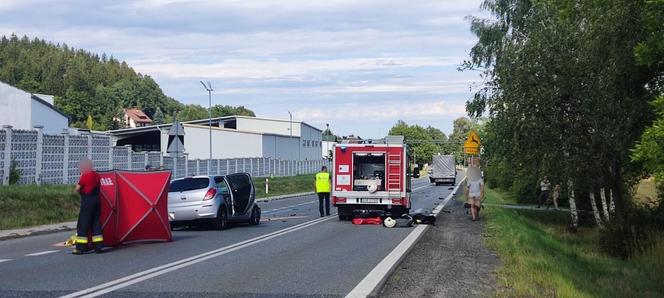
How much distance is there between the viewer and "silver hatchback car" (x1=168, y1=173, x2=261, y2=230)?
19672mm

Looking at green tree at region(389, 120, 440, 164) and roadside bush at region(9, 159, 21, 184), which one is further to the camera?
green tree at region(389, 120, 440, 164)

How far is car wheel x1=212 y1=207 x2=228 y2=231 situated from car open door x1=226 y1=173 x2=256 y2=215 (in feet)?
2.62

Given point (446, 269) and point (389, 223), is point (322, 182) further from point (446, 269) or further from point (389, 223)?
point (446, 269)

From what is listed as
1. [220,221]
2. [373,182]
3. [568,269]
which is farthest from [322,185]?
[568,269]

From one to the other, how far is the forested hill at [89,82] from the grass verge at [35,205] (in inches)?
4351

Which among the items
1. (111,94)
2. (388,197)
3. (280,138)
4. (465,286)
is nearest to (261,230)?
(388,197)

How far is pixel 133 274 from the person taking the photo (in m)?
10.8

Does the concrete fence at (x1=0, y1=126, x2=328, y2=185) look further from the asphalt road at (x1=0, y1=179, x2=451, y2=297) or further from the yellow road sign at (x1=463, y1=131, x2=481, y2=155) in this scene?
the yellow road sign at (x1=463, y1=131, x2=481, y2=155)

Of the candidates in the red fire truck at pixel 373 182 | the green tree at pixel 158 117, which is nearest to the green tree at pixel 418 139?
the green tree at pixel 158 117

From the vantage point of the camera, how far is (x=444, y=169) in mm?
74125

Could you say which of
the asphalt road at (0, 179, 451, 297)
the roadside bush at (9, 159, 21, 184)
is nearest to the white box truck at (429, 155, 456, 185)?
the roadside bush at (9, 159, 21, 184)

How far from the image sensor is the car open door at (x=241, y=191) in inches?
837

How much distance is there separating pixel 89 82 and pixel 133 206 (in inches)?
6228

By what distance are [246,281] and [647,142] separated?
6585 mm
